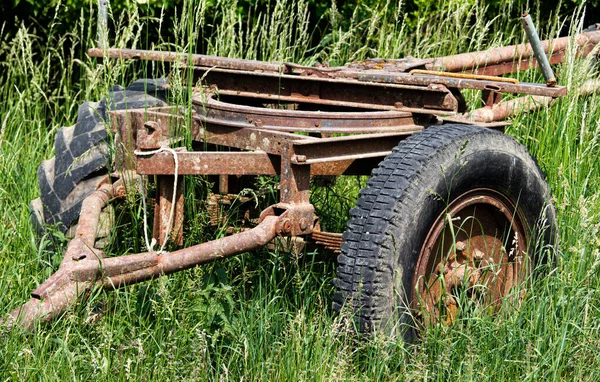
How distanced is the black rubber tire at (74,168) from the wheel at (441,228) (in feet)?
4.18

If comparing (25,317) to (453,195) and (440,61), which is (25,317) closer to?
(453,195)

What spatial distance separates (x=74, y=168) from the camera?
13.7 ft

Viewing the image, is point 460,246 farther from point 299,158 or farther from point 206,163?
point 206,163

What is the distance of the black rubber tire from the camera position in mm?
4102

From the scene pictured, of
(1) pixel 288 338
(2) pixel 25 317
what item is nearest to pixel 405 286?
(1) pixel 288 338

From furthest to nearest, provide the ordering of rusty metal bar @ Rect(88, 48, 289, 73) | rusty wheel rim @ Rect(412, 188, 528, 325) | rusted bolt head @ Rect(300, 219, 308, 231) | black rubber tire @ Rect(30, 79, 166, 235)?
1. rusty metal bar @ Rect(88, 48, 289, 73)
2. black rubber tire @ Rect(30, 79, 166, 235)
3. rusty wheel rim @ Rect(412, 188, 528, 325)
4. rusted bolt head @ Rect(300, 219, 308, 231)

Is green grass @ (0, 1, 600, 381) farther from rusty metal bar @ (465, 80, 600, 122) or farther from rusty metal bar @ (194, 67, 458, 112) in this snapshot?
rusty metal bar @ (465, 80, 600, 122)

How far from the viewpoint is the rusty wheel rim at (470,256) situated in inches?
139

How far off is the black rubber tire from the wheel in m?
1.27

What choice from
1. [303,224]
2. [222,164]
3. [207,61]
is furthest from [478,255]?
[207,61]

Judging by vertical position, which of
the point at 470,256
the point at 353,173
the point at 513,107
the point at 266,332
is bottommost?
the point at 266,332

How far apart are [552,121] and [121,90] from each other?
242 cm

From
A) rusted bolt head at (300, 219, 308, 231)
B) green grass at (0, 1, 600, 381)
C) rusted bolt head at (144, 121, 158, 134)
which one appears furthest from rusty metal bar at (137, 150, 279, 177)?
green grass at (0, 1, 600, 381)

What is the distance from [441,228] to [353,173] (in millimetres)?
404
